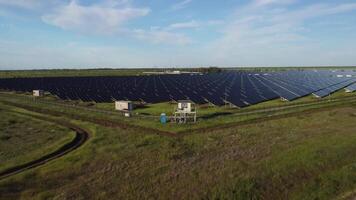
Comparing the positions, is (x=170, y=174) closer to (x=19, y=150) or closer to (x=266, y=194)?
(x=266, y=194)

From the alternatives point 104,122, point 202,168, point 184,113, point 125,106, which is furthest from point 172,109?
point 202,168

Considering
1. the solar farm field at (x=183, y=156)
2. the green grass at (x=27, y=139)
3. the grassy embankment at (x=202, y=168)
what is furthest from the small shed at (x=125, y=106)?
the grassy embankment at (x=202, y=168)

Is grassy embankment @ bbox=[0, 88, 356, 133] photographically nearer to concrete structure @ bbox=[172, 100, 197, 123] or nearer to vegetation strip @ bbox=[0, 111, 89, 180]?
concrete structure @ bbox=[172, 100, 197, 123]

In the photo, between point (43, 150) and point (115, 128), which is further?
point (115, 128)

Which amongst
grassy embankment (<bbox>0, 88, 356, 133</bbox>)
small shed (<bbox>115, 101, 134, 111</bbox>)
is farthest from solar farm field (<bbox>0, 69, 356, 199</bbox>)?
small shed (<bbox>115, 101, 134, 111</bbox>)

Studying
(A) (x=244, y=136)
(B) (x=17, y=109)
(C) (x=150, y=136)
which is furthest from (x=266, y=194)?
(B) (x=17, y=109)
